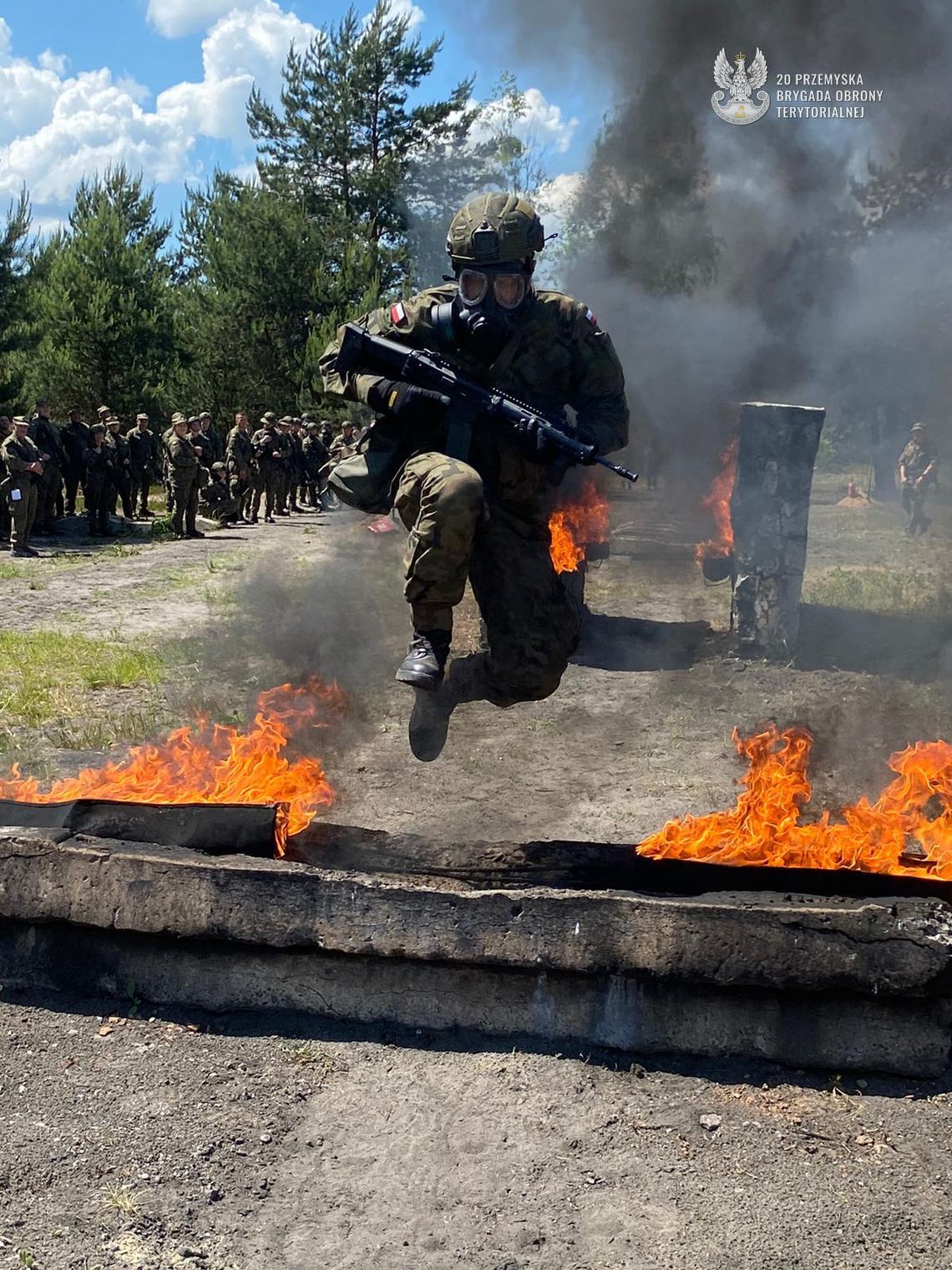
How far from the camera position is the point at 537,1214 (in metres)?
2.81

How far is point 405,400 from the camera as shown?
470 centimetres

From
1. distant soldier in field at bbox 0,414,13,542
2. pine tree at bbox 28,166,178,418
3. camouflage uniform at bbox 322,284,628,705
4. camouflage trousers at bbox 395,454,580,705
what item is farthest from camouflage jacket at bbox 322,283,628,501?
pine tree at bbox 28,166,178,418

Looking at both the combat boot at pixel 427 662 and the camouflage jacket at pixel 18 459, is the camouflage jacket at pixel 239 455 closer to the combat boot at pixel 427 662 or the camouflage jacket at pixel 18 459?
the camouflage jacket at pixel 18 459

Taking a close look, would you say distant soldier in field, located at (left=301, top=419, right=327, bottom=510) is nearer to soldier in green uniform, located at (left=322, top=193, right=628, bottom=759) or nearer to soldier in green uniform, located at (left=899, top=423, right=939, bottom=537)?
soldier in green uniform, located at (left=899, top=423, right=939, bottom=537)

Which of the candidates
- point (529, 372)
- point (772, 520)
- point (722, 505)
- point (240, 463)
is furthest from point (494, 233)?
Result: point (240, 463)

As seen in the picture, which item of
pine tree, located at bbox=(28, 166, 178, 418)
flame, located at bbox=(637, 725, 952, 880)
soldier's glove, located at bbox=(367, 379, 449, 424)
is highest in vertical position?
pine tree, located at bbox=(28, 166, 178, 418)

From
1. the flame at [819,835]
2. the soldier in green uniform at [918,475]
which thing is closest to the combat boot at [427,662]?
the flame at [819,835]

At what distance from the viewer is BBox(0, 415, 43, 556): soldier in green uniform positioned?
15.9 meters

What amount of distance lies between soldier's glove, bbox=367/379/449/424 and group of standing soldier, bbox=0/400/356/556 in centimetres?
996

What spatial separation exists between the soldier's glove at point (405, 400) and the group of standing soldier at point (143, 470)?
9.96 metres

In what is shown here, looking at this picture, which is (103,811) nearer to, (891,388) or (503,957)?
(503,957)

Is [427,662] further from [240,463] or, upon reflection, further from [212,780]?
[240,463]

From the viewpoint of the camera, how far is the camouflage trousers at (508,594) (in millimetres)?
4656

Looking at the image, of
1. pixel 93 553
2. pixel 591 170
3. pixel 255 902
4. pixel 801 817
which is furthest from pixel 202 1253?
pixel 591 170
